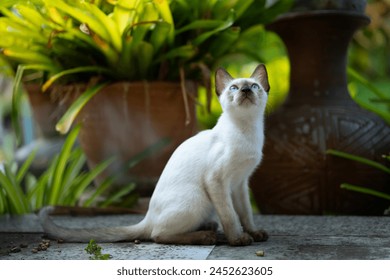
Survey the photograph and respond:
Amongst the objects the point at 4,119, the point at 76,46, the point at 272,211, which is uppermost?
the point at 76,46

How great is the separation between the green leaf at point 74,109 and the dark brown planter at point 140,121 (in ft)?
0.15

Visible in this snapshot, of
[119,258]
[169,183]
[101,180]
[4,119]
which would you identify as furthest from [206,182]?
[4,119]

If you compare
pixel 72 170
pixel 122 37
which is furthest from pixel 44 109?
pixel 122 37

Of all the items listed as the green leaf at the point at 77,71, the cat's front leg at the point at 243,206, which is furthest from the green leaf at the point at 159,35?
the cat's front leg at the point at 243,206

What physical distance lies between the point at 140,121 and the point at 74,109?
17 cm

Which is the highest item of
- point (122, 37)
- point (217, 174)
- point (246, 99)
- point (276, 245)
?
point (122, 37)

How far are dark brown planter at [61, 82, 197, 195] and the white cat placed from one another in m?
0.33

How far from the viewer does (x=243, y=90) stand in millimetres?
815

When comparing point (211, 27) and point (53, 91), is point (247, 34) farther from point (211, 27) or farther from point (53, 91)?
point (53, 91)

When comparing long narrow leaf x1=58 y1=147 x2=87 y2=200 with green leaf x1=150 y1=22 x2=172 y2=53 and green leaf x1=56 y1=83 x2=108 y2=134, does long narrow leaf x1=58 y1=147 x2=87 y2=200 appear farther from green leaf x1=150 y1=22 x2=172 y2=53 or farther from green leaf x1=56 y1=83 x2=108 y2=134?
green leaf x1=150 y1=22 x2=172 y2=53

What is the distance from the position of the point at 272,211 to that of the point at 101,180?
45 centimetres

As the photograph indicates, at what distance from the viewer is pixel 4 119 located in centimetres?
229

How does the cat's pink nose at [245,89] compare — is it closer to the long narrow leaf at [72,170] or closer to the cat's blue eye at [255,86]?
the cat's blue eye at [255,86]

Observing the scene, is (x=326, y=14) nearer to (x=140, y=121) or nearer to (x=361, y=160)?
(x=361, y=160)
